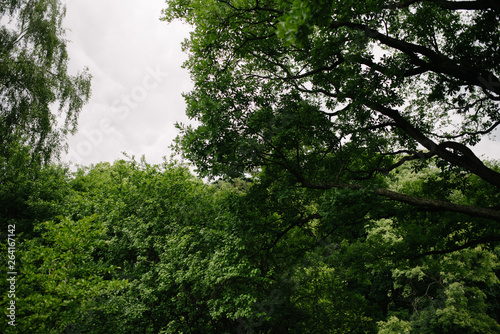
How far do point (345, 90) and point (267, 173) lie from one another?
9.63 feet

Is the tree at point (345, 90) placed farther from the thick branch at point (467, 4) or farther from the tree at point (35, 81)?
the tree at point (35, 81)

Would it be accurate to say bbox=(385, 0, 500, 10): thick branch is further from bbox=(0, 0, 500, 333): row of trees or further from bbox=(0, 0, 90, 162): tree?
bbox=(0, 0, 90, 162): tree

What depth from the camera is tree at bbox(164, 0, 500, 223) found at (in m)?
5.57

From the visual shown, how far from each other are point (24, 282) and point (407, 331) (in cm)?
1643

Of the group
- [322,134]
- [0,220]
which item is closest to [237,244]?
[322,134]

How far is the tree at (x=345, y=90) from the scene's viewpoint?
18.3 ft

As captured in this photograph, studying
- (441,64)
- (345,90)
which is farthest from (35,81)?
(441,64)

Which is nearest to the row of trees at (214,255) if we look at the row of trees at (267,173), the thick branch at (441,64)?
the row of trees at (267,173)

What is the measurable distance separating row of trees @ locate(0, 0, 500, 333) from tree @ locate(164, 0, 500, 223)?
5 centimetres

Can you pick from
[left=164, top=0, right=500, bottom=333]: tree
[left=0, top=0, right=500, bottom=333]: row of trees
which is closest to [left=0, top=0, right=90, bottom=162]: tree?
[left=0, top=0, right=500, bottom=333]: row of trees

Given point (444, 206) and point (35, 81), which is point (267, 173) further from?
point (35, 81)

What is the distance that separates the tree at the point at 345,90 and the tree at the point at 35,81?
7.87 metres

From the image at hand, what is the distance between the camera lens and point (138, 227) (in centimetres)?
948

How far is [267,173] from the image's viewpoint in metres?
7.52
